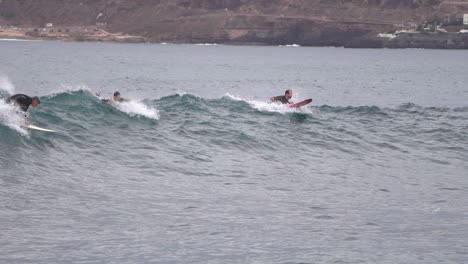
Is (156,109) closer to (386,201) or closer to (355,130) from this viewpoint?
(355,130)

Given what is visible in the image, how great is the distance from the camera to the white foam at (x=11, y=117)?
25953mm

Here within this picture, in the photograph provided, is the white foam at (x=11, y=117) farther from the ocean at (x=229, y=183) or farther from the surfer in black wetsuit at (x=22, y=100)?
the surfer in black wetsuit at (x=22, y=100)

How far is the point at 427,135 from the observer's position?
32.4 meters

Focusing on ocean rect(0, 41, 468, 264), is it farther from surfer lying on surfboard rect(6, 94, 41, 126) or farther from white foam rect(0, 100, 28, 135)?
surfer lying on surfboard rect(6, 94, 41, 126)

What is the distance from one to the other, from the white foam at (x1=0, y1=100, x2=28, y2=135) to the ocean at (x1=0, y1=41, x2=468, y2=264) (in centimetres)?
5

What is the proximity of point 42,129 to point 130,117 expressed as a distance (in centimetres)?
526

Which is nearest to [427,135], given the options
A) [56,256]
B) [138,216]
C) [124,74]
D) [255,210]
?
[255,210]

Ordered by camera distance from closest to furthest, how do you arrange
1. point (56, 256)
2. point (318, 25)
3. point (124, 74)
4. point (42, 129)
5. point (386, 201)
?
point (56, 256) < point (386, 201) < point (42, 129) < point (124, 74) < point (318, 25)

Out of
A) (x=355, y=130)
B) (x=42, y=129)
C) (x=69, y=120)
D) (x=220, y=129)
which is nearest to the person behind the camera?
(x=42, y=129)

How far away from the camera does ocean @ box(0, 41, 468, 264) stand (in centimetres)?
1648

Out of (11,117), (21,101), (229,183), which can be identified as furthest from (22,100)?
(229,183)

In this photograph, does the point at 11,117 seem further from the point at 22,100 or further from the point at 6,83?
the point at 6,83

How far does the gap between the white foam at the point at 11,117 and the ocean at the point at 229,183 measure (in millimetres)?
48

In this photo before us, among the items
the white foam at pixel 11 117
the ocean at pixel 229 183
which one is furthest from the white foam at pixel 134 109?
the white foam at pixel 11 117
